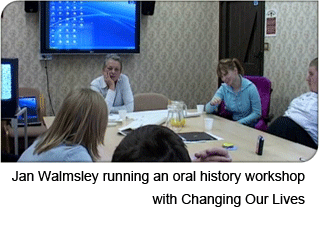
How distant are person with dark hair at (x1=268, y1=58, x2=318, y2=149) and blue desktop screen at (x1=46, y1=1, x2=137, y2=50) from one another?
100 inches

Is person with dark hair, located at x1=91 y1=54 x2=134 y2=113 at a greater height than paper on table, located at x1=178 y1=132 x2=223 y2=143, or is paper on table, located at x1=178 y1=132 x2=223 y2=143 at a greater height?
person with dark hair, located at x1=91 y1=54 x2=134 y2=113

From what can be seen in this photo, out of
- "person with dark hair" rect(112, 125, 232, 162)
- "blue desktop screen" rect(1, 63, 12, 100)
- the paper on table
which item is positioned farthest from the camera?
"blue desktop screen" rect(1, 63, 12, 100)

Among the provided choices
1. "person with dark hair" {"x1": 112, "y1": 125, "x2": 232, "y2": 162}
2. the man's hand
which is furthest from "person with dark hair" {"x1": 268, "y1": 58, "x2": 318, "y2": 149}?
"person with dark hair" {"x1": 112, "y1": 125, "x2": 232, "y2": 162}

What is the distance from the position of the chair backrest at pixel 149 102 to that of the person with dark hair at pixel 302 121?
115 centimetres

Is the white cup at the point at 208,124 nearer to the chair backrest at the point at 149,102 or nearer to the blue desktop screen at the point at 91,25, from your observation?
the chair backrest at the point at 149,102

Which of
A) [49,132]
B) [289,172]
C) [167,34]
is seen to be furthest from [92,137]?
[167,34]

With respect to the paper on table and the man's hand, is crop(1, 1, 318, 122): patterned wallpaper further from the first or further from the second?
the man's hand

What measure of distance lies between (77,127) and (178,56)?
11.8 ft

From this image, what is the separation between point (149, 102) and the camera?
3.39 metres

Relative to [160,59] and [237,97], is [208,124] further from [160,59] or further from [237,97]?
[160,59]

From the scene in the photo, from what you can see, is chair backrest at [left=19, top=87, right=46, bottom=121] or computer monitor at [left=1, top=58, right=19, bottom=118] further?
chair backrest at [left=19, top=87, right=46, bottom=121]

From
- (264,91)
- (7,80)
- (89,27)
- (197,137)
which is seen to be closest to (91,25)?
(89,27)

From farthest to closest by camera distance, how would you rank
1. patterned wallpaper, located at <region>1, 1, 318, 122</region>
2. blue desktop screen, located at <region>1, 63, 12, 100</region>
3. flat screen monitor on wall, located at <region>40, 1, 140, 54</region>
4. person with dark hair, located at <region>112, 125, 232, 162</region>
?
1. flat screen monitor on wall, located at <region>40, 1, 140, 54</region>
2. patterned wallpaper, located at <region>1, 1, 318, 122</region>
3. blue desktop screen, located at <region>1, 63, 12, 100</region>
4. person with dark hair, located at <region>112, 125, 232, 162</region>

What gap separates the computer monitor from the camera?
2.41 meters
